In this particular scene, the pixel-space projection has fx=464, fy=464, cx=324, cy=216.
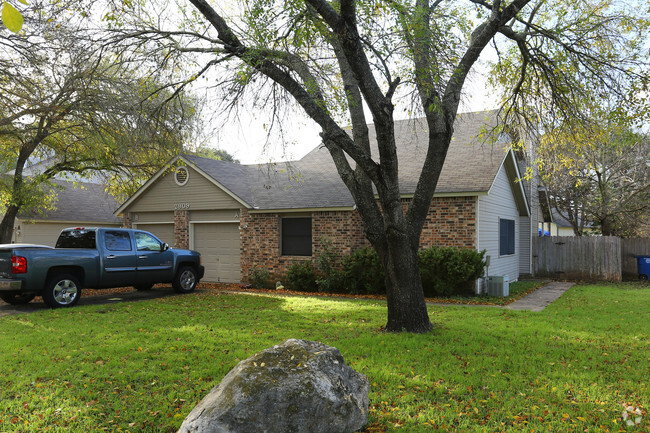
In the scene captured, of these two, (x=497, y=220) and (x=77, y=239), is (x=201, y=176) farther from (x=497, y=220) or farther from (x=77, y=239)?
(x=497, y=220)

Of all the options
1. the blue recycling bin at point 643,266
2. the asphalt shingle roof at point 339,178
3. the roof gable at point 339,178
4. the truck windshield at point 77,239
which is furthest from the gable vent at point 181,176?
the blue recycling bin at point 643,266

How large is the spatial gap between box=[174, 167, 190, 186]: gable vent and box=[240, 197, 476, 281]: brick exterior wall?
282cm

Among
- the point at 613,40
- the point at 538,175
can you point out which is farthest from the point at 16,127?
the point at 538,175

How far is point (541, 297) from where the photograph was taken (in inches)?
523

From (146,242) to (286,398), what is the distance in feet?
33.8

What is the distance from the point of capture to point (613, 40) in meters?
10.2

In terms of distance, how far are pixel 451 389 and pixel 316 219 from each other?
399 inches

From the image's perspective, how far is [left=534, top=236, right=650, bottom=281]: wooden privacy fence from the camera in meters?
17.8

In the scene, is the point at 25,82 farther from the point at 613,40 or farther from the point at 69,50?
the point at 613,40

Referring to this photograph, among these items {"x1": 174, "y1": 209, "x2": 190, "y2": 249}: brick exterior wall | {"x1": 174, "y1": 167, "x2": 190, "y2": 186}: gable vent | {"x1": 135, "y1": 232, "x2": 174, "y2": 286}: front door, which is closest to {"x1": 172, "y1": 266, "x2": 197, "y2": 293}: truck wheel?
{"x1": 135, "y1": 232, "x2": 174, "y2": 286}: front door

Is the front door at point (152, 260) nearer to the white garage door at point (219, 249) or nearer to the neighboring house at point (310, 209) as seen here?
the neighboring house at point (310, 209)

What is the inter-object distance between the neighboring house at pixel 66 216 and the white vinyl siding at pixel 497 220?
15377 mm

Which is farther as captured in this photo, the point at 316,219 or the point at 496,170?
the point at 316,219

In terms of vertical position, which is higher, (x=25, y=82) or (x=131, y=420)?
(x=25, y=82)
